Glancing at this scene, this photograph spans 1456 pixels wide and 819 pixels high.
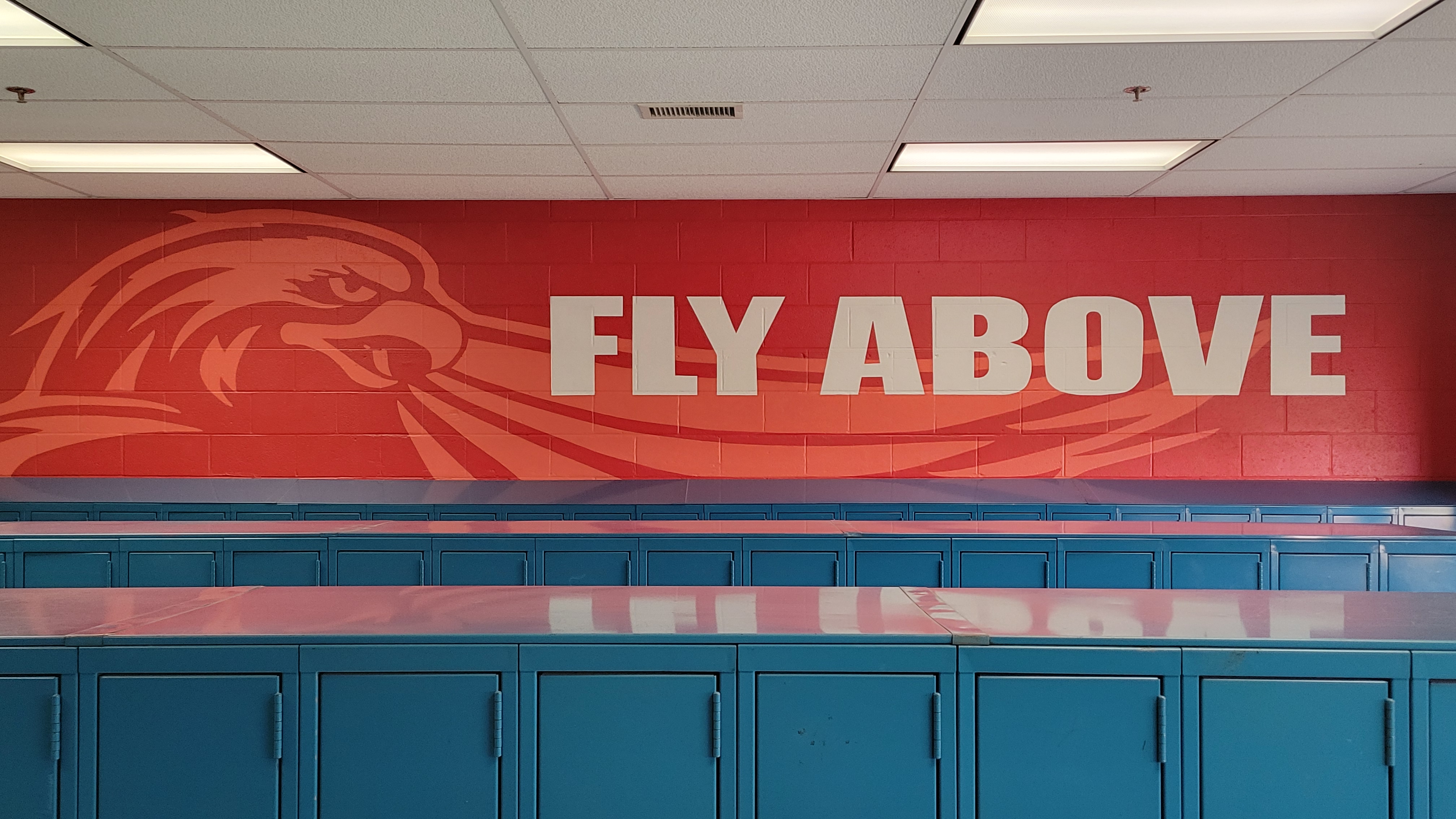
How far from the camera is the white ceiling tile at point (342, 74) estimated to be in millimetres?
3277

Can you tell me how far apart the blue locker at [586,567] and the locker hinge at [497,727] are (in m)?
1.66

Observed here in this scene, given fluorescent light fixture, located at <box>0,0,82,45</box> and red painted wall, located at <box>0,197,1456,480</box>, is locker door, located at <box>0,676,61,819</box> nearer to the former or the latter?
fluorescent light fixture, located at <box>0,0,82,45</box>

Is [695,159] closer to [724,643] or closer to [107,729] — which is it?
[724,643]

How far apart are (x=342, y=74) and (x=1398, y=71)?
4396mm

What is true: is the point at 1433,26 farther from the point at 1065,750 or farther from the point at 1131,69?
the point at 1065,750

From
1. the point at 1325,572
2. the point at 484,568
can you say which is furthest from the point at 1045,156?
the point at 484,568

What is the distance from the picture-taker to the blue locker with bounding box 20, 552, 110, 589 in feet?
11.4

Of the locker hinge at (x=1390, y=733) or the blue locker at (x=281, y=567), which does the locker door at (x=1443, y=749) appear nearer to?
the locker hinge at (x=1390, y=733)

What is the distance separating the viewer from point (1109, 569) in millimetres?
3549

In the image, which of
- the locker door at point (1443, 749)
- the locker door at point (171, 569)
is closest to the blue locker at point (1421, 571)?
the locker door at point (1443, 749)

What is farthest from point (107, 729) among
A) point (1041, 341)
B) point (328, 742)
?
point (1041, 341)

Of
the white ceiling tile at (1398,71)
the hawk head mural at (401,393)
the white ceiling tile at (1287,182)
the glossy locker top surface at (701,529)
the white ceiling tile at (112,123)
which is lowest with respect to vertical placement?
the glossy locker top surface at (701,529)

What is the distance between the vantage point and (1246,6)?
3014mm

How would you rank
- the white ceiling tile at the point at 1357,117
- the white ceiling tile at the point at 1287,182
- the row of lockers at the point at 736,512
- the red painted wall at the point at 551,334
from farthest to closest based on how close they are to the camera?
1. the red painted wall at the point at 551,334
2. the white ceiling tile at the point at 1287,182
3. the row of lockers at the point at 736,512
4. the white ceiling tile at the point at 1357,117
